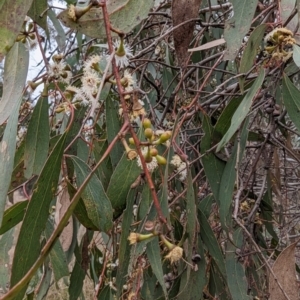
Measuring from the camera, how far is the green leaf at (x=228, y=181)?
1.02m

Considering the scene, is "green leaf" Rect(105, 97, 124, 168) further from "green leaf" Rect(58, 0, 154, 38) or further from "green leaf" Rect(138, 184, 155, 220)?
"green leaf" Rect(58, 0, 154, 38)

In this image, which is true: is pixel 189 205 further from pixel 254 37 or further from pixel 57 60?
pixel 57 60

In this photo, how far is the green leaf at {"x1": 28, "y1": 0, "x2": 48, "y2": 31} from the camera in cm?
99

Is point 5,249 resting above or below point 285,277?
above

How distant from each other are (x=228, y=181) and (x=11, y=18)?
63 centimetres

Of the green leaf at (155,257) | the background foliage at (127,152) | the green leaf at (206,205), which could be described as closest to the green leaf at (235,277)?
the background foliage at (127,152)

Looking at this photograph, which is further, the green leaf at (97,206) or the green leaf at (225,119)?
the green leaf at (225,119)

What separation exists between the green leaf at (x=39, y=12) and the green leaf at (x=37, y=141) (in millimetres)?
171

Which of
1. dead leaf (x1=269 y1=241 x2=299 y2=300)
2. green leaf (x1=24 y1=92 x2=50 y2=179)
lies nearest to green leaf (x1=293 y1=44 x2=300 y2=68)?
dead leaf (x1=269 y1=241 x2=299 y2=300)

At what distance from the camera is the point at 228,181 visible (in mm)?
1053

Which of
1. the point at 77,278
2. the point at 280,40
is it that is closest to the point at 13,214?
the point at 77,278

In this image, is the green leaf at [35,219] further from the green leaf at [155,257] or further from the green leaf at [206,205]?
the green leaf at [206,205]

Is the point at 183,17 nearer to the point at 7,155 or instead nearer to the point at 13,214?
the point at 7,155

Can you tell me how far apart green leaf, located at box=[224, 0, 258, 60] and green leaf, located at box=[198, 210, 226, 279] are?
0.51m
